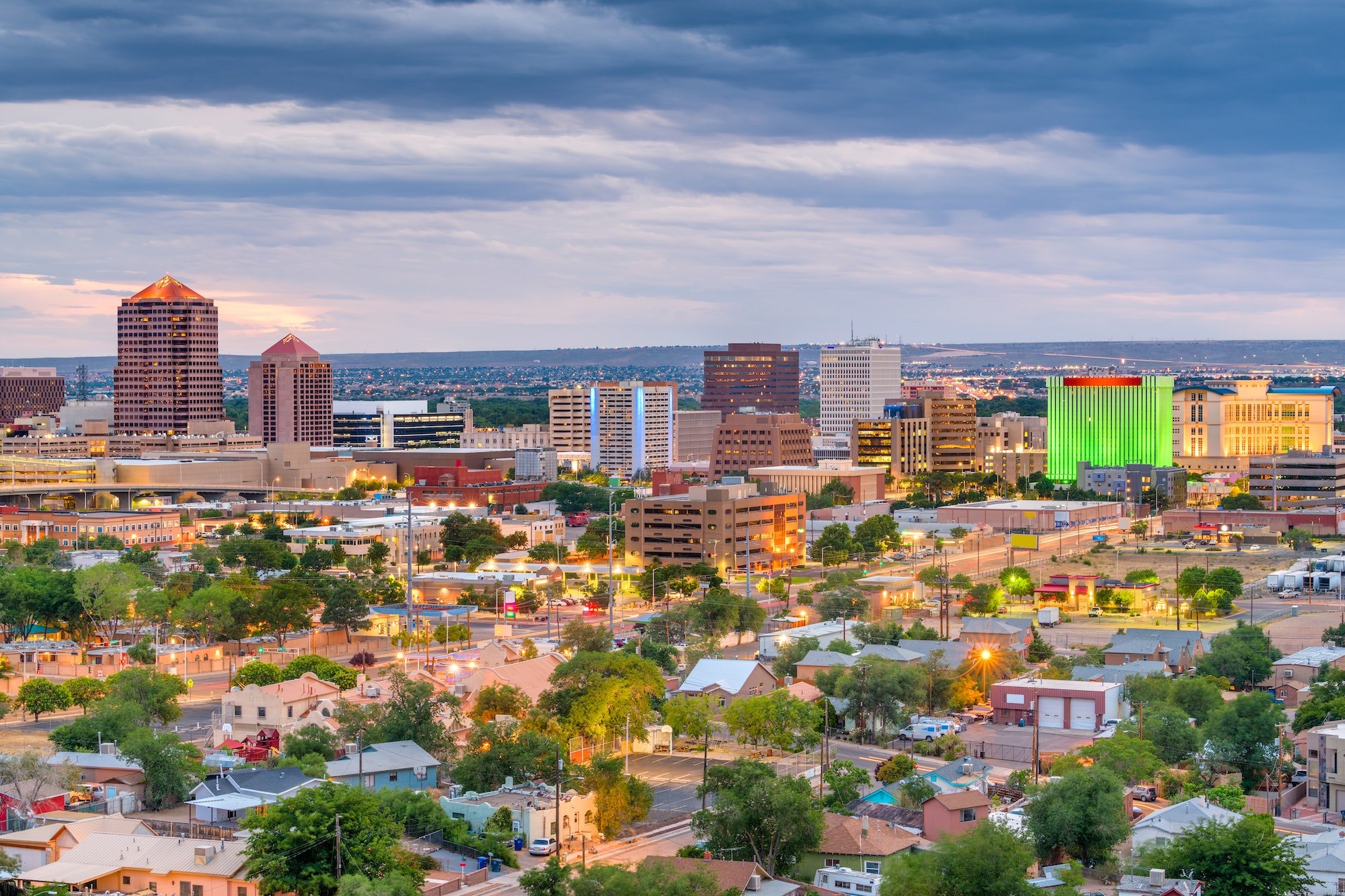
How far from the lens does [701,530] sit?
80062mm

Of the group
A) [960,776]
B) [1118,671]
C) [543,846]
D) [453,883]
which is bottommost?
[543,846]

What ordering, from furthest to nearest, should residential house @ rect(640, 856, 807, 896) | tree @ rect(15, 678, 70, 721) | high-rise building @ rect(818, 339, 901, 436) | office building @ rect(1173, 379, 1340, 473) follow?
high-rise building @ rect(818, 339, 901, 436) → office building @ rect(1173, 379, 1340, 473) → tree @ rect(15, 678, 70, 721) → residential house @ rect(640, 856, 807, 896)

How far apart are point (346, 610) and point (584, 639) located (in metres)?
12.6

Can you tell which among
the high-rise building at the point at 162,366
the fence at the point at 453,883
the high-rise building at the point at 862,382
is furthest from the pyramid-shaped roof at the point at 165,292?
the fence at the point at 453,883

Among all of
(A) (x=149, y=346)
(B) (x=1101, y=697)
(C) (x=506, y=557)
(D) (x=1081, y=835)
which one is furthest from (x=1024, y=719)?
(A) (x=149, y=346)

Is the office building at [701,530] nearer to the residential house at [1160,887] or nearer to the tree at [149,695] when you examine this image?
the tree at [149,695]

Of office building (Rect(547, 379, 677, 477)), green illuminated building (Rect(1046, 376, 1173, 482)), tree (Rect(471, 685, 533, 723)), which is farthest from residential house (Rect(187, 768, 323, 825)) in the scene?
office building (Rect(547, 379, 677, 477))

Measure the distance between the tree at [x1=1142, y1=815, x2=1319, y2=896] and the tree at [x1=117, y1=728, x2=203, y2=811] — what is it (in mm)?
18157

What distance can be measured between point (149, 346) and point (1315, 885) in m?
144

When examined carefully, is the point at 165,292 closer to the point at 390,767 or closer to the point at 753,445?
the point at 753,445

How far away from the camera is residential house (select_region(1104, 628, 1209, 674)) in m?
50.2

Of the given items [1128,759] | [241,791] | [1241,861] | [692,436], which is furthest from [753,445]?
[1241,861]

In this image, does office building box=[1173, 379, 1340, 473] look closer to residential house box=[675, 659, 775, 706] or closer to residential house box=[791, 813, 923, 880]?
residential house box=[675, 659, 775, 706]

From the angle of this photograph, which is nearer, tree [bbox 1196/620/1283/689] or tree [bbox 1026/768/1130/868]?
tree [bbox 1026/768/1130/868]
